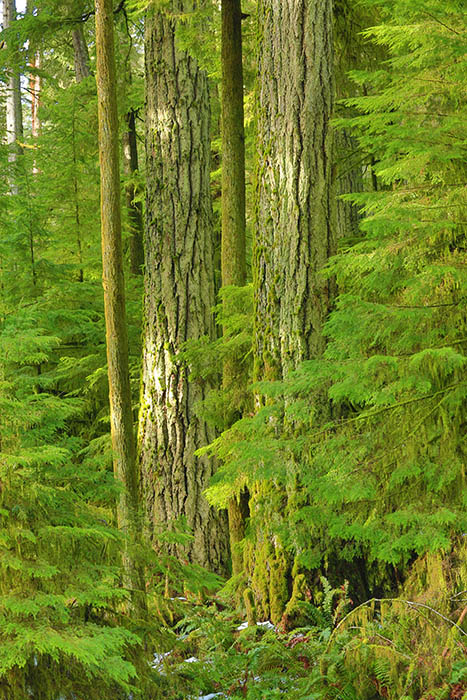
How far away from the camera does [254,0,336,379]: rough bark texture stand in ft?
16.3

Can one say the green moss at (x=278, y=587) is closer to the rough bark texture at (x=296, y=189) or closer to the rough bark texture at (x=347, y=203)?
the rough bark texture at (x=296, y=189)

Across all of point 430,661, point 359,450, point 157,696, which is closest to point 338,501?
point 359,450

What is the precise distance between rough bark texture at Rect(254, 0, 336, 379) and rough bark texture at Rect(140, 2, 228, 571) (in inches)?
79.3

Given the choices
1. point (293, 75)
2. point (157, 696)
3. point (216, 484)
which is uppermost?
point (293, 75)

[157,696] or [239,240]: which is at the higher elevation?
[239,240]

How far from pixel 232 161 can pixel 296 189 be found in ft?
4.89

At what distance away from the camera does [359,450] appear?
419cm

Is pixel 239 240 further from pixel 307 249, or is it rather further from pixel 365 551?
pixel 365 551

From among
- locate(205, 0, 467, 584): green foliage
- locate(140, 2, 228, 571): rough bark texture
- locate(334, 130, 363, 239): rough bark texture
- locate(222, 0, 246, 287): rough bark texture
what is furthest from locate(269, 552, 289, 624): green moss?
locate(334, 130, 363, 239): rough bark texture

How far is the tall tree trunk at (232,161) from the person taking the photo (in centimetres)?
616

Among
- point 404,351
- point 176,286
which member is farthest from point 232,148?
point 404,351

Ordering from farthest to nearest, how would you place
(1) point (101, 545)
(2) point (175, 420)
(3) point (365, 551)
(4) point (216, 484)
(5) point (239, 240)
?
1. (2) point (175, 420)
2. (5) point (239, 240)
3. (4) point (216, 484)
4. (3) point (365, 551)
5. (1) point (101, 545)

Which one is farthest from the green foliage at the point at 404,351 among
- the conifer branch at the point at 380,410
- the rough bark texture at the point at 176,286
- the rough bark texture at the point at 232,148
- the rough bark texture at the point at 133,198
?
the rough bark texture at the point at 133,198

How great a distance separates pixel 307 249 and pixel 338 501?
5.85ft
